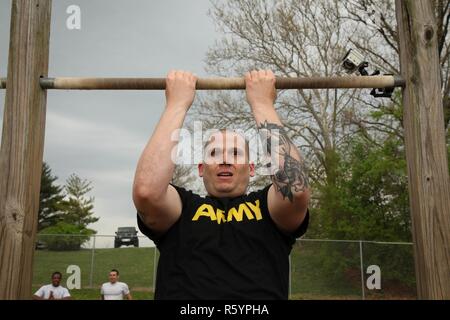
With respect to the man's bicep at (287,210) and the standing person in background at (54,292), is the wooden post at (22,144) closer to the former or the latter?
the man's bicep at (287,210)

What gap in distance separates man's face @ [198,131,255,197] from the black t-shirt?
2.7 inches

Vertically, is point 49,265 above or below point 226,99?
below

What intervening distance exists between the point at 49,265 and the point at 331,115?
1089 centimetres

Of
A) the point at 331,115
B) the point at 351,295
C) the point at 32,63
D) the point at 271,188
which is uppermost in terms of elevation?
the point at 331,115

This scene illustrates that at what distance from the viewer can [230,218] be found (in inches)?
78.3

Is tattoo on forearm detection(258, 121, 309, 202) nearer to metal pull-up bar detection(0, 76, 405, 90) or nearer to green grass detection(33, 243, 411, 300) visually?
metal pull-up bar detection(0, 76, 405, 90)

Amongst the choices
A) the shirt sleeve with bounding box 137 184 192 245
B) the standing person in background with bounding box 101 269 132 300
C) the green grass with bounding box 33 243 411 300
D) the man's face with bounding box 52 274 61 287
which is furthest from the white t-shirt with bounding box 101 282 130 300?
the shirt sleeve with bounding box 137 184 192 245

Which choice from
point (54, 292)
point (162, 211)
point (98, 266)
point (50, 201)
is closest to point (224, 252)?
point (162, 211)

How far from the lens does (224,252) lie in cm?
187

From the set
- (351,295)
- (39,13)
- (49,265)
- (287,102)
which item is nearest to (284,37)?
(287,102)

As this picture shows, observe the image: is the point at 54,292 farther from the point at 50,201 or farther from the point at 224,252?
the point at 50,201

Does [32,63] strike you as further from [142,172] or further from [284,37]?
[284,37]

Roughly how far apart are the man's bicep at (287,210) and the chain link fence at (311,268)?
11.3 metres
